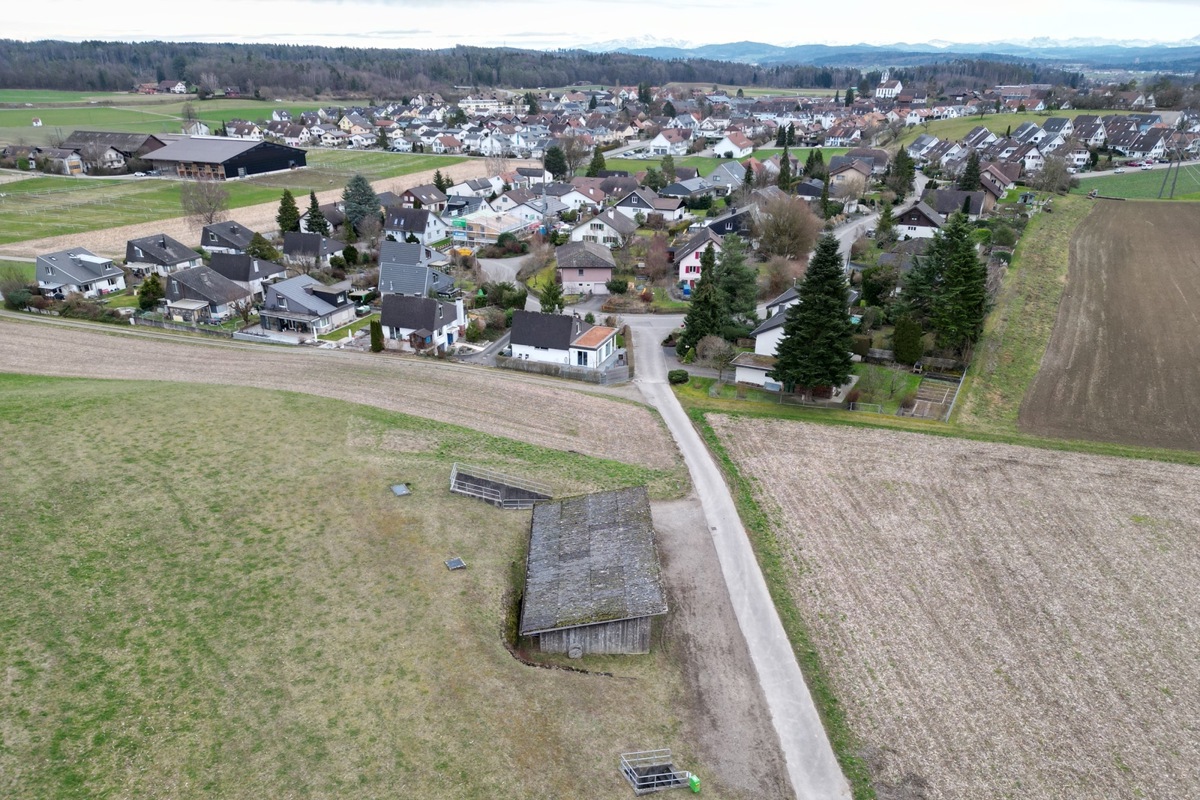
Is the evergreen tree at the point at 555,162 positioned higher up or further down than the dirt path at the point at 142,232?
higher up

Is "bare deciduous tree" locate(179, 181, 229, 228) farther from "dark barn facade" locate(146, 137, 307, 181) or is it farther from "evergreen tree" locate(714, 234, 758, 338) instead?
Answer: "evergreen tree" locate(714, 234, 758, 338)

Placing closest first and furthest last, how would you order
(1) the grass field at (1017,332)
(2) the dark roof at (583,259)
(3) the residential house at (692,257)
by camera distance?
(1) the grass field at (1017,332) < (2) the dark roof at (583,259) < (3) the residential house at (692,257)

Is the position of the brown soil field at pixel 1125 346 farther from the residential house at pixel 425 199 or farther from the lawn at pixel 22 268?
the lawn at pixel 22 268

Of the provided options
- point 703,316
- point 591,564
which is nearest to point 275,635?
point 591,564

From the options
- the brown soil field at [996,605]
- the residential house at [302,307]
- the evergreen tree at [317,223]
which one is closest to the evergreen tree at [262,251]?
the evergreen tree at [317,223]

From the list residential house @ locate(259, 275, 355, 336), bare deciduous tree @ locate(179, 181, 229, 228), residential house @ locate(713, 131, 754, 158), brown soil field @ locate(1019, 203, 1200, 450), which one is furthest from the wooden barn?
residential house @ locate(713, 131, 754, 158)

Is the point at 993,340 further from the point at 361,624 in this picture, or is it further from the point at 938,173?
the point at 938,173

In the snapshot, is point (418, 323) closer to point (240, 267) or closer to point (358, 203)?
point (240, 267)

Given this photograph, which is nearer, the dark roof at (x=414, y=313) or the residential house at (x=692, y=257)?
the dark roof at (x=414, y=313)
